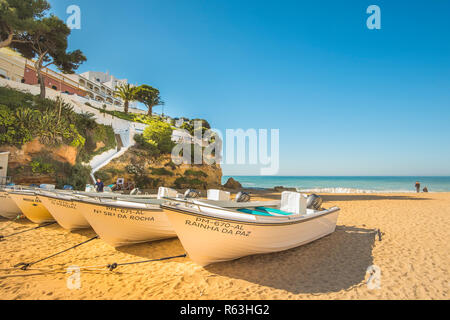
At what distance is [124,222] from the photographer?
6465 millimetres

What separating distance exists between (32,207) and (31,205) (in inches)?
4.2

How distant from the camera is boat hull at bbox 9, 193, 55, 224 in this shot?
8875 millimetres

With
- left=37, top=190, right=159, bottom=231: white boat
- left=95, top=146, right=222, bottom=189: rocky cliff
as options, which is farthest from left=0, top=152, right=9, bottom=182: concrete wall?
left=37, top=190, right=159, bottom=231: white boat

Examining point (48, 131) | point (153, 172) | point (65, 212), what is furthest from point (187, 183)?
point (65, 212)

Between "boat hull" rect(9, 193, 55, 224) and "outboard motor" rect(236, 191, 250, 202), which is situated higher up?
"outboard motor" rect(236, 191, 250, 202)

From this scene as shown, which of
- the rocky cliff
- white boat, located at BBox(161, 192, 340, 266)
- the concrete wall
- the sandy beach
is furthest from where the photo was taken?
the rocky cliff

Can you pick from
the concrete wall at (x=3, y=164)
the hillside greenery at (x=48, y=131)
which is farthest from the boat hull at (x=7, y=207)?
the hillside greenery at (x=48, y=131)

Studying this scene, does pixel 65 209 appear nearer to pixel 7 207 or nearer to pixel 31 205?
pixel 31 205

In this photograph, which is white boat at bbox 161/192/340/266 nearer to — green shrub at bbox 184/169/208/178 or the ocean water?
green shrub at bbox 184/169/208/178

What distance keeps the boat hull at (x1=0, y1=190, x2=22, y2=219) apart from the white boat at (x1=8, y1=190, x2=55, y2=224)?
90cm

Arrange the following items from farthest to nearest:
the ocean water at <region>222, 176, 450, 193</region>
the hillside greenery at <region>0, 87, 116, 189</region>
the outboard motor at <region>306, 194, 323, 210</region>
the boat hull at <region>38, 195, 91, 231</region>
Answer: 1. the ocean water at <region>222, 176, 450, 193</region>
2. the hillside greenery at <region>0, 87, 116, 189</region>
3. the boat hull at <region>38, 195, 91, 231</region>
4. the outboard motor at <region>306, 194, 323, 210</region>
